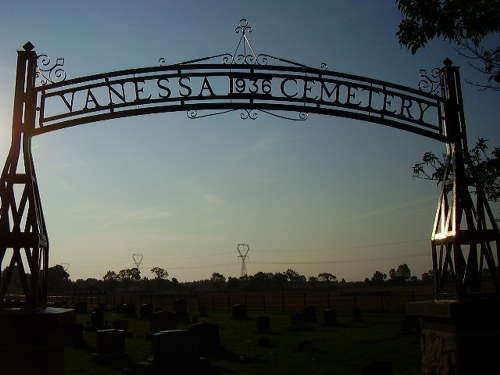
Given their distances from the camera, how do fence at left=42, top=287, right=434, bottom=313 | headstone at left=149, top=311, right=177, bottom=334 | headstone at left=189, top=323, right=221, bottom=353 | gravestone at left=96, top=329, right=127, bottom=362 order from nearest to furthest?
gravestone at left=96, top=329, right=127, bottom=362
headstone at left=189, top=323, right=221, bottom=353
headstone at left=149, top=311, right=177, bottom=334
fence at left=42, top=287, right=434, bottom=313

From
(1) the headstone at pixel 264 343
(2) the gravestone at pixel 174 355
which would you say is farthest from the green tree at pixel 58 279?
(2) the gravestone at pixel 174 355

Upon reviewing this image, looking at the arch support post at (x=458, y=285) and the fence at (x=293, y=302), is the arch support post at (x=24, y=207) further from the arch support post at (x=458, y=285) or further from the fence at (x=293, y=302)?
the fence at (x=293, y=302)

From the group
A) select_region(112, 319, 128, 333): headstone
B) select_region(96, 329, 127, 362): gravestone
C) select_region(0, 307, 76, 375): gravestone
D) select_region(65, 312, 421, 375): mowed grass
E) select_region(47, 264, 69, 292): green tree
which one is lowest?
select_region(65, 312, 421, 375): mowed grass

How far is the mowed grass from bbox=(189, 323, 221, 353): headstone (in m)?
0.34

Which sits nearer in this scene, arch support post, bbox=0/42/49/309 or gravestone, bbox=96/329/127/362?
arch support post, bbox=0/42/49/309

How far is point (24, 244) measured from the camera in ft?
21.9

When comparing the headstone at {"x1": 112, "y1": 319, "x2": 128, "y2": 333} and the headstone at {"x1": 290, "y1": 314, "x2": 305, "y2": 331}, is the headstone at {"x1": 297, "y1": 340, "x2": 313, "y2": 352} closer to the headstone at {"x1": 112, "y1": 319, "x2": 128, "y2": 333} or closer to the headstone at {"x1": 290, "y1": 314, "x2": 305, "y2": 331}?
the headstone at {"x1": 290, "y1": 314, "x2": 305, "y2": 331}

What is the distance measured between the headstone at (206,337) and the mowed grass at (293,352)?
1.12ft

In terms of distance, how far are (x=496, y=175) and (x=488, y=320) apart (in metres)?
4.51

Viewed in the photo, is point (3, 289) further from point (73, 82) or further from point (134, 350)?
point (134, 350)

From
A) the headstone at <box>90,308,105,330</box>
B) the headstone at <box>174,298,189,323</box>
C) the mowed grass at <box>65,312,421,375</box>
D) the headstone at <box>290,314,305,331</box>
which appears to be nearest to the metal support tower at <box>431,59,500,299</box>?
the mowed grass at <box>65,312,421,375</box>

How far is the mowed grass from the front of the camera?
16875 millimetres

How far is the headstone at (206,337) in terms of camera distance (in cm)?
2016

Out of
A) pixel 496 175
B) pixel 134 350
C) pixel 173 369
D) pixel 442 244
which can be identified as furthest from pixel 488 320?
pixel 134 350
